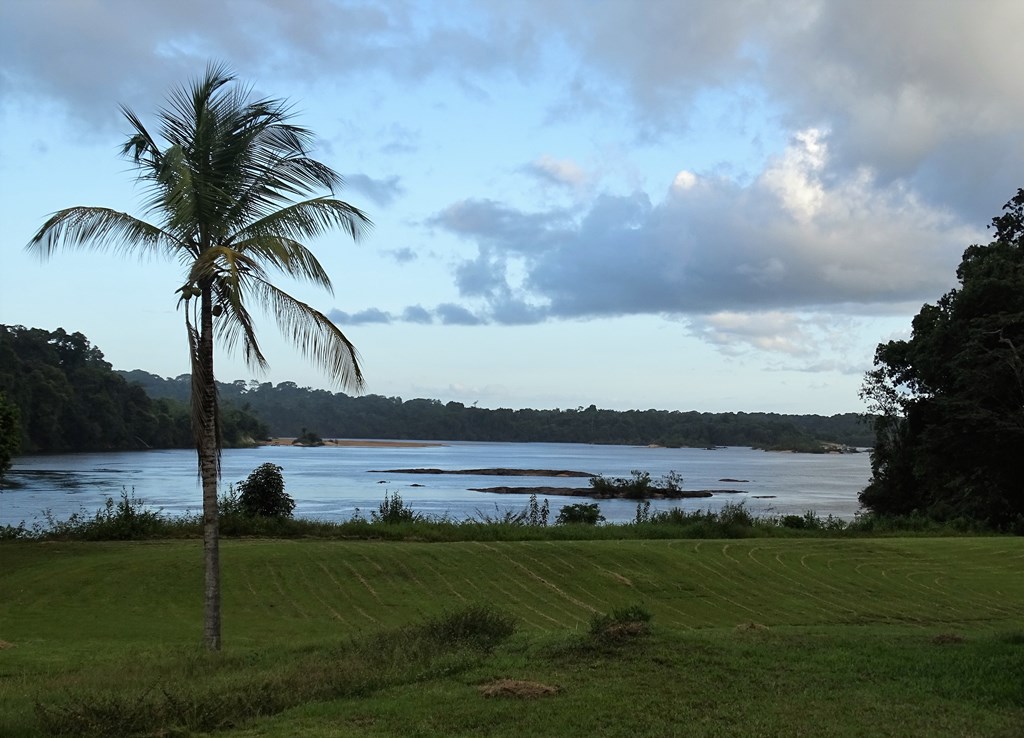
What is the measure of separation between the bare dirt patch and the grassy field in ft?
0.10

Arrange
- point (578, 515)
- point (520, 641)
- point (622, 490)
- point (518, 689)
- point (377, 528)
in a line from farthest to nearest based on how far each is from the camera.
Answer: point (622, 490) < point (578, 515) < point (377, 528) < point (520, 641) < point (518, 689)

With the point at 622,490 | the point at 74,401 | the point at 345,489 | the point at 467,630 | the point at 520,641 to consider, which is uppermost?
the point at 74,401

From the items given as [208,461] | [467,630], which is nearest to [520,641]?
[467,630]

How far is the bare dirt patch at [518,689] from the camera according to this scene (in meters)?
7.09

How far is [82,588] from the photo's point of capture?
51.5ft

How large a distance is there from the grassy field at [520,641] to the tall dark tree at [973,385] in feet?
38.2

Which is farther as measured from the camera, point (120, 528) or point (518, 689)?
point (120, 528)

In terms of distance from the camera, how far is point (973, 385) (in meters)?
32.0

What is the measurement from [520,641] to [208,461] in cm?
418

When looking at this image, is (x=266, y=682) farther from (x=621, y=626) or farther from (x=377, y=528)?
(x=377, y=528)

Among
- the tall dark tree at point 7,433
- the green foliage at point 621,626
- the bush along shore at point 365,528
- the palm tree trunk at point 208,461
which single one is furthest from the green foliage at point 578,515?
the green foliage at point 621,626

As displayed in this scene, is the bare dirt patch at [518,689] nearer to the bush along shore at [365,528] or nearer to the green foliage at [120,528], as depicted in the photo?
the bush along shore at [365,528]

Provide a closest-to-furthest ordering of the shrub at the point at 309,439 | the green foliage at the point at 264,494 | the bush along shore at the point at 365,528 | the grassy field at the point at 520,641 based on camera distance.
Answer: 1. the grassy field at the point at 520,641
2. the bush along shore at the point at 365,528
3. the green foliage at the point at 264,494
4. the shrub at the point at 309,439

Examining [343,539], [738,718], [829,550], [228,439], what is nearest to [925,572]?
[829,550]
